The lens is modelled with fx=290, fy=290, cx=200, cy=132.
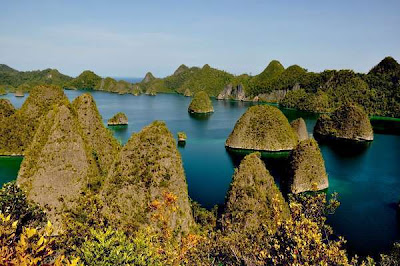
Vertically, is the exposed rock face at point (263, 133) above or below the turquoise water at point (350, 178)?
above

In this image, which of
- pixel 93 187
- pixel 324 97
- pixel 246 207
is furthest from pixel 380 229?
pixel 324 97

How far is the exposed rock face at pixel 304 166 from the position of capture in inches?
1566

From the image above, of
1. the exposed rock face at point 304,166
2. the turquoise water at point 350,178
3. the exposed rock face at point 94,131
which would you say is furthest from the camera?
the exposed rock face at point 304,166

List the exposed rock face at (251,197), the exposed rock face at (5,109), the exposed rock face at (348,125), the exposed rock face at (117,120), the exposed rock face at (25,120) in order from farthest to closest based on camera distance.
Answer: the exposed rock face at (117,120) < the exposed rock face at (348,125) < the exposed rock face at (5,109) < the exposed rock face at (25,120) < the exposed rock face at (251,197)

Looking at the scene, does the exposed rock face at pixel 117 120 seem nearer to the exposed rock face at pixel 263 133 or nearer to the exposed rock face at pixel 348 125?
the exposed rock face at pixel 263 133

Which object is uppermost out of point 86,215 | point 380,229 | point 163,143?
point 163,143

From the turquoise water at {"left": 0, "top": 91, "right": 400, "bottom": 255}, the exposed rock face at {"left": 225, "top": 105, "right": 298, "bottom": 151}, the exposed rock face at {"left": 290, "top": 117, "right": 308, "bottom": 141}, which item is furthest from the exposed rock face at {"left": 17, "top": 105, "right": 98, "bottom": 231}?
the exposed rock face at {"left": 290, "top": 117, "right": 308, "bottom": 141}

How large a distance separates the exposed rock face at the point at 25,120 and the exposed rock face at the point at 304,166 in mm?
41737

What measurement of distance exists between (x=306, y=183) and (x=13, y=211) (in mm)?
34517

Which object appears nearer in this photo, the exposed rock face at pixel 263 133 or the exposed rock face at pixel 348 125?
the exposed rock face at pixel 263 133

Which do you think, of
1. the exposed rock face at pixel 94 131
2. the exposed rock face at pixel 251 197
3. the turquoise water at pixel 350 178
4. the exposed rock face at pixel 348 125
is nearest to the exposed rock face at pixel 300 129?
the turquoise water at pixel 350 178

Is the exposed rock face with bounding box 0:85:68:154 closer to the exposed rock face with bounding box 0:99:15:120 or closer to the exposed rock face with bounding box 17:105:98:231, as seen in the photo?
the exposed rock face with bounding box 0:99:15:120

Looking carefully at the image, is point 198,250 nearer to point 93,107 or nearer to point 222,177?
point 93,107

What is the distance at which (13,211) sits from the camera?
762 inches
